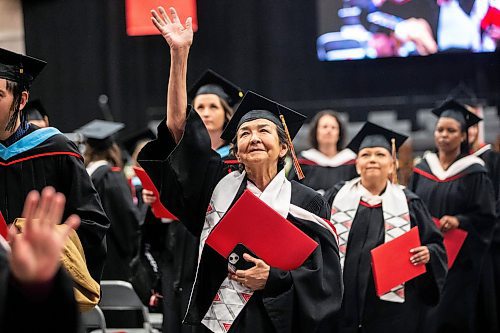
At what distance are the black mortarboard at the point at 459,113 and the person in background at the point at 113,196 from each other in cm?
263

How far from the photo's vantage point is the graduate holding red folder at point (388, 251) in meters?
4.74

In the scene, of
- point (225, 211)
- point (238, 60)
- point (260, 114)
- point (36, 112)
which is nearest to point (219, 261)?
point (225, 211)

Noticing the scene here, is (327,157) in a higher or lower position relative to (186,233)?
higher

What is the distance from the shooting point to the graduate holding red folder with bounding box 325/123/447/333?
15.5ft

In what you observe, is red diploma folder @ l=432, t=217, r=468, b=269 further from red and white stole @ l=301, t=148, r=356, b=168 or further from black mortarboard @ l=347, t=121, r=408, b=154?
red and white stole @ l=301, t=148, r=356, b=168


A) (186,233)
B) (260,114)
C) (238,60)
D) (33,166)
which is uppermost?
(238,60)

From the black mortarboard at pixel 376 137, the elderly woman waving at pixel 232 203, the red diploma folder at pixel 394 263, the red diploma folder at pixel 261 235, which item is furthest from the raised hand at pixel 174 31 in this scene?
the black mortarboard at pixel 376 137

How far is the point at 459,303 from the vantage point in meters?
6.41

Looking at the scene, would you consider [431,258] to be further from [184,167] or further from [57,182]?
[57,182]

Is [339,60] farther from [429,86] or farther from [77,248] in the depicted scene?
[77,248]

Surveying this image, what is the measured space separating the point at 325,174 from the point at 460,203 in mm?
1229

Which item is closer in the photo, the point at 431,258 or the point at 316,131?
the point at 431,258

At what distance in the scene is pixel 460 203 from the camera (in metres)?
6.32

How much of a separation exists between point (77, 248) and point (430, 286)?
2.55 meters
